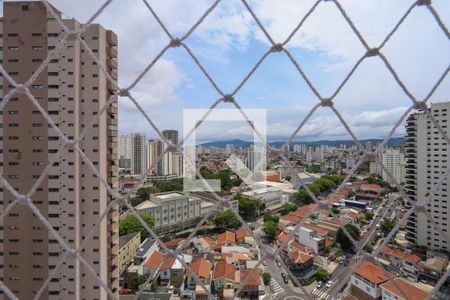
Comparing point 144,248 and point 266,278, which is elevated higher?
point 144,248

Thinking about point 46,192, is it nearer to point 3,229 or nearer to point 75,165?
point 75,165

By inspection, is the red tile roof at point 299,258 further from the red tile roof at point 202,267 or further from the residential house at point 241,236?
the red tile roof at point 202,267

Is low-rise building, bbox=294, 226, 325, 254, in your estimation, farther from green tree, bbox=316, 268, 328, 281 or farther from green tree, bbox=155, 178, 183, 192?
green tree, bbox=155, 178, 183, 192

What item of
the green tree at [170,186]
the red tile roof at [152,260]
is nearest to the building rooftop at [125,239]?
the red tile roof at [152,260]

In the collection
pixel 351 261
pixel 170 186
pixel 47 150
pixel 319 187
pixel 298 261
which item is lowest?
pixel 298 261

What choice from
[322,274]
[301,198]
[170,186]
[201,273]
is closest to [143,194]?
[170,186]

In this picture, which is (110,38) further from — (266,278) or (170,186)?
(170,186)
